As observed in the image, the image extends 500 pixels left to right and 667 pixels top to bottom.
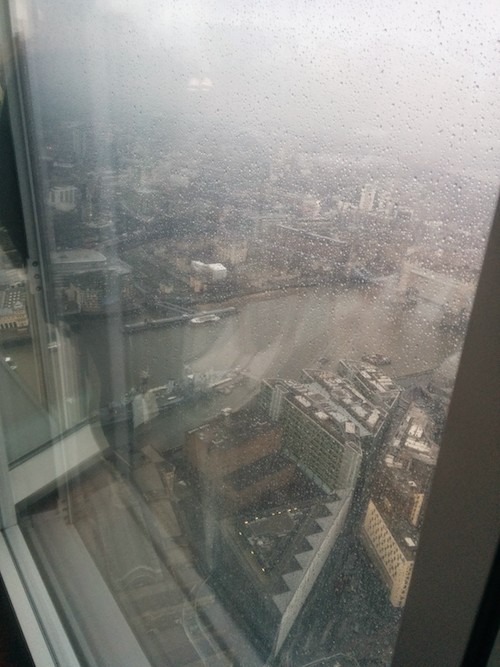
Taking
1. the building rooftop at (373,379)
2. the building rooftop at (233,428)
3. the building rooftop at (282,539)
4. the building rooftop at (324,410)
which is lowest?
the building rooftop at (282,539)

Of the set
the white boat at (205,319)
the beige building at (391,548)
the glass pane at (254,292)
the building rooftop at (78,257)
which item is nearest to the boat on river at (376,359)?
the glass pane at (254,292)

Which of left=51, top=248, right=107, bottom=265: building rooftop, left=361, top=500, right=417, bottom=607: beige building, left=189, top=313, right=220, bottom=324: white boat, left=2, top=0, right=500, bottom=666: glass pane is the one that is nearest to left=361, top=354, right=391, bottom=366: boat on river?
left=2, top=0, right=500, bottom=666: glass pane

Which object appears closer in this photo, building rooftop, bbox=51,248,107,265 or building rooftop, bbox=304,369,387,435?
building rooftop, bbox=304,369,387,435

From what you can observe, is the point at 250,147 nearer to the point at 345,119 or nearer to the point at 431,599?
the point at 345,119

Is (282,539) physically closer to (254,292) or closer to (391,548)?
(391,548)

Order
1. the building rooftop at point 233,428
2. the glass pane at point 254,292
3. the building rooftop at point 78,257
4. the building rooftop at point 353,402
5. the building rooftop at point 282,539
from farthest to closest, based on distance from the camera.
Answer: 1. the building rooftop at point 78,257
2. the building rooftop at point 233,428
3. the building rooftop at point 282,539
4. the building rooftop at point 353,402
5. the glass pane at point 254,292

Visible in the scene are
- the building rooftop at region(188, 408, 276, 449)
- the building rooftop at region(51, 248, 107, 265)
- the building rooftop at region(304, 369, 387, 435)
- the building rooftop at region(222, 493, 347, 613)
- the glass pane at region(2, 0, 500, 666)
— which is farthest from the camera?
the building rooftop at region(51, 248, 107, 265)

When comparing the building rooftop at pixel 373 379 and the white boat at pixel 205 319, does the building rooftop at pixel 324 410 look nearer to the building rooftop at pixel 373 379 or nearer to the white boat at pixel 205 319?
the building rooftop at pixel 373 379

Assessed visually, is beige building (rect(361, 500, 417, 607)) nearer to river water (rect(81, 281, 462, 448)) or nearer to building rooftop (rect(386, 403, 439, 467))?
building rooftop (rect(386, 403, 439, 467))
